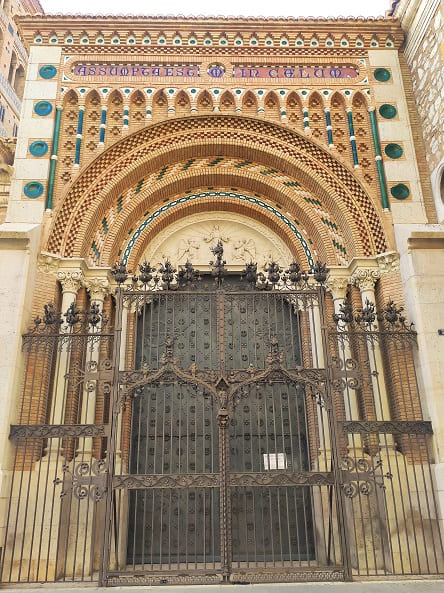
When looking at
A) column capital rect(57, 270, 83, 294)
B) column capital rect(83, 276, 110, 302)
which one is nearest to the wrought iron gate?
column capital rect(83, 276, 110, 302)

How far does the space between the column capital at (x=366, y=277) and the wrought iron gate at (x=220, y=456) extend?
0.87 meters

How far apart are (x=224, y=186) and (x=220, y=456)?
5.83m

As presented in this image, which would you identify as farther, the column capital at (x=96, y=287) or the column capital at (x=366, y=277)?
the column capital at (x=96, y=287)

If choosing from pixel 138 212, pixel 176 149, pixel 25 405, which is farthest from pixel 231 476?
pixel 176 149

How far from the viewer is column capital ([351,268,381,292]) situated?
9.09 m

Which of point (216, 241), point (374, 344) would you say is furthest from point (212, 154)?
point (374, 344)

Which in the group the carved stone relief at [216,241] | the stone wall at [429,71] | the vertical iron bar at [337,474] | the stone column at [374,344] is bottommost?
the vertical iron bar at [337,474]

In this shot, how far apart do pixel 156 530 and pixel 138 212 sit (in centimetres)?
569

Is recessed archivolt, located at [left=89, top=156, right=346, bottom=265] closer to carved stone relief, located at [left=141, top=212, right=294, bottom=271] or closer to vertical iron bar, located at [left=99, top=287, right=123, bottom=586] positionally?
carved stone relief, located at [left=141, top=212, right=294, bottom=271]

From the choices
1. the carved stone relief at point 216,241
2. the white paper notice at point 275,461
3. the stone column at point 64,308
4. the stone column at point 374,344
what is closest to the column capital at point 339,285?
the stone column at point 374,344

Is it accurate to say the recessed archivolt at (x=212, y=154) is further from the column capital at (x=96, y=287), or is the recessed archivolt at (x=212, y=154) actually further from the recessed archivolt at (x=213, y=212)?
the recessed archivolt at (x=213, y=212)

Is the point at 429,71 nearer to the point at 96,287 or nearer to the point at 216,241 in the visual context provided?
the point at 216,241

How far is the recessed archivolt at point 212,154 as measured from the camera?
934 centimetres

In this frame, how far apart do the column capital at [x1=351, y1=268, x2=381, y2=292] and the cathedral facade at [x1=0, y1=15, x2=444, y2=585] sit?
0.04m
